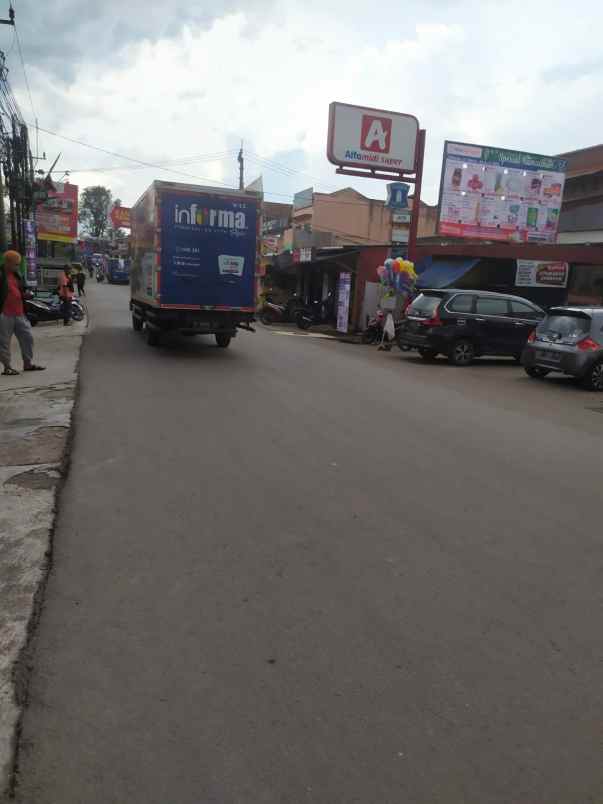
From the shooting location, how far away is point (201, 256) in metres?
12.5

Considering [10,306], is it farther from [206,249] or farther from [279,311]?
[279,311]

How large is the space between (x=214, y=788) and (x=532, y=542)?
2874mm

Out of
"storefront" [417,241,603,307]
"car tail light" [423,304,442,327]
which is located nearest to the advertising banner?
"storefront" [417,241,603,307]

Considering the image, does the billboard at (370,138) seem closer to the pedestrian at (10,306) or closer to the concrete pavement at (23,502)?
the pedestrian at (10,306)

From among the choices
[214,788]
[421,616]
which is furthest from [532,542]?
[214,788]

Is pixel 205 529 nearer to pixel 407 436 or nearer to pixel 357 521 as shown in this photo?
pixel 357 521

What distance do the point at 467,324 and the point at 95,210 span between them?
114m

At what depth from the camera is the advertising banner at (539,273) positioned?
20.7 m

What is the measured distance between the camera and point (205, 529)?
4.34 m

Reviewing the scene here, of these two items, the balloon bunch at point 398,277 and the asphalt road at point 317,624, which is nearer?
the asphalt road at point 317,624

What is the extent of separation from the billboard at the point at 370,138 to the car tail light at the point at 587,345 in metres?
11.3

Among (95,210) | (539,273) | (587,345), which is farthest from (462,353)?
(95,210)

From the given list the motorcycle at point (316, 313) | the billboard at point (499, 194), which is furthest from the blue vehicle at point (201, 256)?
the billboard at point (499, 194)

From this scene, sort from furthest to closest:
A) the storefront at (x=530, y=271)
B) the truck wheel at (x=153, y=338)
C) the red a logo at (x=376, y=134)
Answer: the red a logo at (x=376, y=134), the storefront at (x=530, y=271), the truck wheel at (x=153, y=338)
